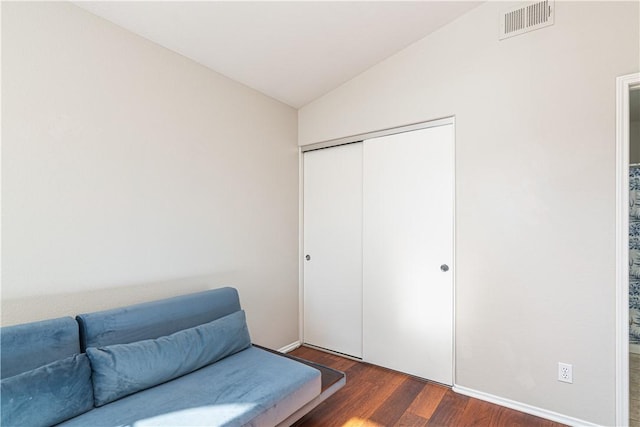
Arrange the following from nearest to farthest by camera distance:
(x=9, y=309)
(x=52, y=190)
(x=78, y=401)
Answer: (x=78, y=401)
(x=9, y=309)
(x=52, y=190)

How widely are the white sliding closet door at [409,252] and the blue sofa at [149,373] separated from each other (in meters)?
0.85

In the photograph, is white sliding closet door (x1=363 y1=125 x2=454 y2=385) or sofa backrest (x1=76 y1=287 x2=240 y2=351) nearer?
sofa backrest (x1=76 y1=287 x2=240 y2=351)

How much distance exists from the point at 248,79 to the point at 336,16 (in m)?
0.93

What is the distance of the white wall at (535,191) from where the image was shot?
1.95 m

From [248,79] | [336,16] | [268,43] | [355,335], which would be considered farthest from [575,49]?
[355,335]

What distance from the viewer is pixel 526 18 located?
7.14 feet

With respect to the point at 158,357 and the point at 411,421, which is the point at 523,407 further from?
the point at 158,357

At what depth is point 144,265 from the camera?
208 cm

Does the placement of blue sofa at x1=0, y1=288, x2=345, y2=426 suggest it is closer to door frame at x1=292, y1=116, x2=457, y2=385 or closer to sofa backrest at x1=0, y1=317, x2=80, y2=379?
sofa backrest at x1=0, y1=317, x2=80, y2=379

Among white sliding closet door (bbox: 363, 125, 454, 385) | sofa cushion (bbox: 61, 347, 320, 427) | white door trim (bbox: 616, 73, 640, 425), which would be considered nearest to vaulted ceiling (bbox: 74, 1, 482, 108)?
white sliding closet door (bbox: 363, 125, 454, 385)

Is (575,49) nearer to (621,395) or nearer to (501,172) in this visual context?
(501,172)

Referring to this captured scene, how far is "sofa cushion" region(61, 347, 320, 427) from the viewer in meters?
1.43

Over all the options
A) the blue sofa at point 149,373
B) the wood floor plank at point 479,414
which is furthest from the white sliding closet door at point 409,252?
the blue sofa at point 149,373

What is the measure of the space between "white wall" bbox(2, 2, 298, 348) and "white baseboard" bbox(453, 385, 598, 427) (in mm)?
1704
